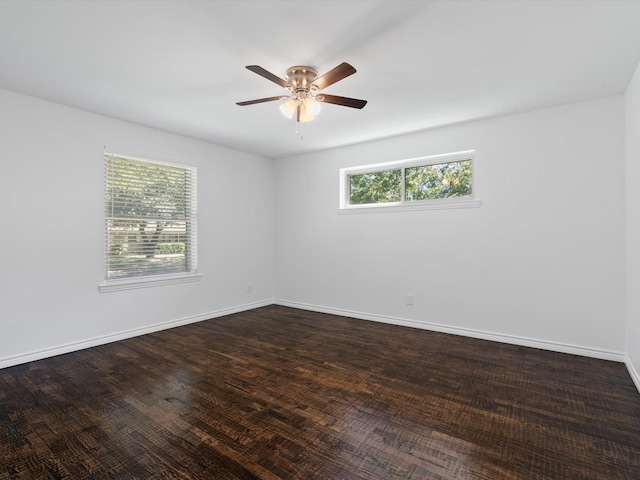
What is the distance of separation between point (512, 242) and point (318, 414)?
2.74 meters

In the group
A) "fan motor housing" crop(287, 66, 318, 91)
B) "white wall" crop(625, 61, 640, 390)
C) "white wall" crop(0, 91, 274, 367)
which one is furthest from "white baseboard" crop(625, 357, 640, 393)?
"white wall" crop(0, 91, 274, 367)

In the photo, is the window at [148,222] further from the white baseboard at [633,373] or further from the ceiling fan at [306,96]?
the white baseboard at [633,373]

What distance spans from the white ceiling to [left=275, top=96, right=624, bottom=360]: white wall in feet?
1.42

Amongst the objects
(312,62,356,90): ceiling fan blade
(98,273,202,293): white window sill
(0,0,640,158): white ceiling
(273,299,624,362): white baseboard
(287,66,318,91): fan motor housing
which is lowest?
(273,299,624,362): white baseboard

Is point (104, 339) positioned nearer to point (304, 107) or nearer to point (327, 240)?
point (327, 240)

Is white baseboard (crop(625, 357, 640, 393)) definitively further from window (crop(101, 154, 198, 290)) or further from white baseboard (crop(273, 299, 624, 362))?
window (crop(101, 154, 198, 290))

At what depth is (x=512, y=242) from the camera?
11.3 ft

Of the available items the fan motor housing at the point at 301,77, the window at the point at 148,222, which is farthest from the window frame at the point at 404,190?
the window at the point at 148,222

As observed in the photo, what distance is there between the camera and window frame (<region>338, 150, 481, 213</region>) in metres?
3.74

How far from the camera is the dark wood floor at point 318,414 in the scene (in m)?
1.62

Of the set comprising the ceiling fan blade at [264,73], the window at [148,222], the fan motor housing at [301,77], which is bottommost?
the window at [148,222]

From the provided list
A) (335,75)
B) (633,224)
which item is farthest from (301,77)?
(633,224)

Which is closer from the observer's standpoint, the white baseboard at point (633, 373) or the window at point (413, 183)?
the white baseboard at point (633, 373)

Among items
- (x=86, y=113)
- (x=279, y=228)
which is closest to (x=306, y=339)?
(x=279, y=228)
